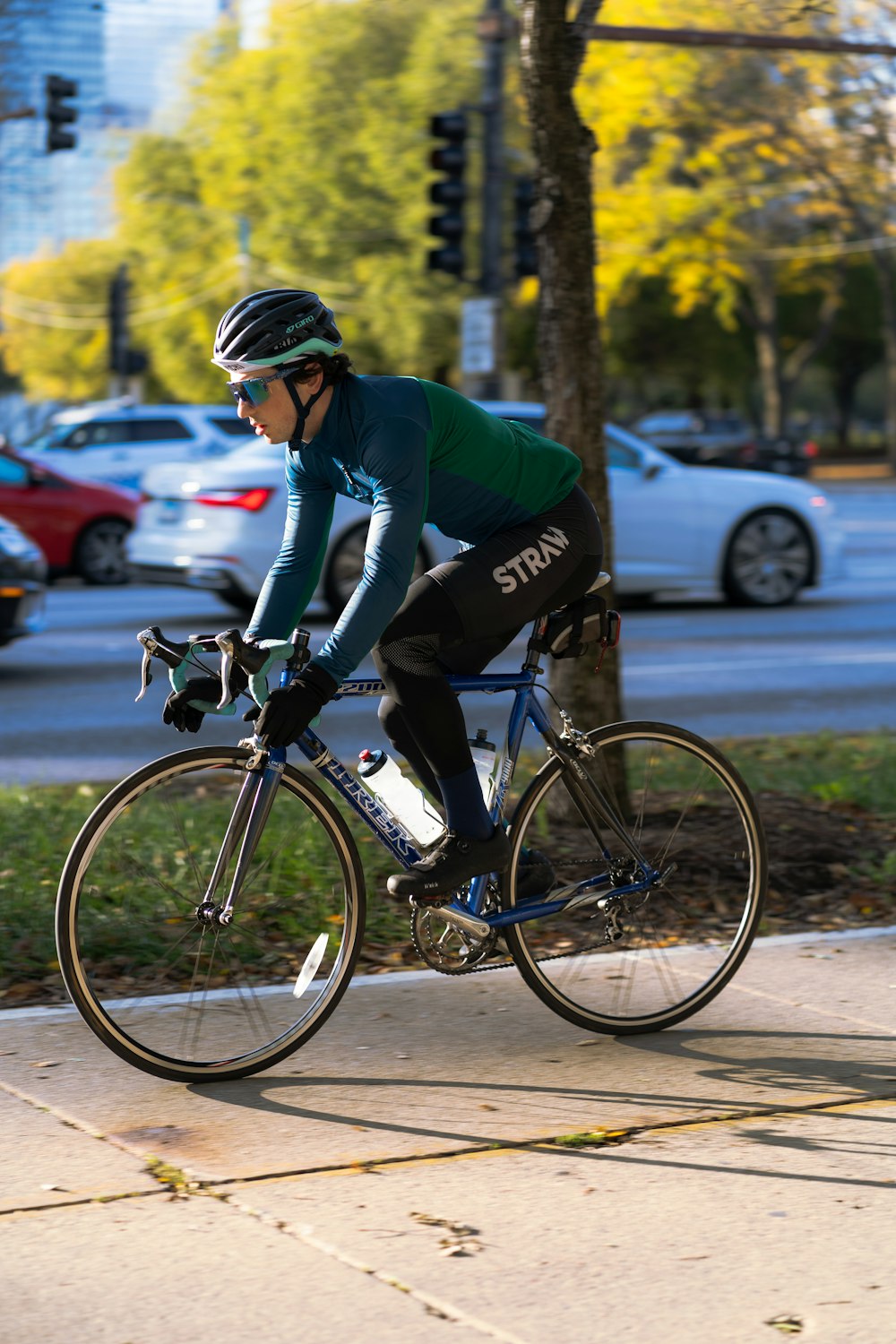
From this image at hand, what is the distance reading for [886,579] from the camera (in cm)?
1969

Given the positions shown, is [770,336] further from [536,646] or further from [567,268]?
[536,646]

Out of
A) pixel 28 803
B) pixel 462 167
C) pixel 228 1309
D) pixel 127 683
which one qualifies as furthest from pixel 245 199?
pixel 228 1309

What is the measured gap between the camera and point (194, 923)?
4.43m

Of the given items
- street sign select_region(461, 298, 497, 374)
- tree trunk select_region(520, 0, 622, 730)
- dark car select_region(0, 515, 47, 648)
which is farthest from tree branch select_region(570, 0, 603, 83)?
street sign select_region(461, 298, 497, 374)

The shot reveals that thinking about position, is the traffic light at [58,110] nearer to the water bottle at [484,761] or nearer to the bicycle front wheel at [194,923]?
the bicycle front wheel at [194,923]

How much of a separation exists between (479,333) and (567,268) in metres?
17.0

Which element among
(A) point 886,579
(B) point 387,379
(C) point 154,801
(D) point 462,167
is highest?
(D) point 462,167

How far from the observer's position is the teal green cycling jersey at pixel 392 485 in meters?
4.13

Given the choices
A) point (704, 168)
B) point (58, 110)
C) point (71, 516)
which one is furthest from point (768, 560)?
point (704, 168)

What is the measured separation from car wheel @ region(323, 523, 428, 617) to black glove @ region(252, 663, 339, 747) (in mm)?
9879

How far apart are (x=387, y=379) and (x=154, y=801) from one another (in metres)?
1.09

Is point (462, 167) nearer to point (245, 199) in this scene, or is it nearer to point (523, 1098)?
point (523, 1098)

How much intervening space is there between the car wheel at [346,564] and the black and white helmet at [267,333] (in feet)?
31.9

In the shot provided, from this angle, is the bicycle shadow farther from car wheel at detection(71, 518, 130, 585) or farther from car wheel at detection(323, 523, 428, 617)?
car wheel at detection(71, 518, 130, 585)
